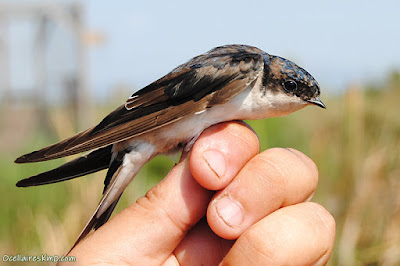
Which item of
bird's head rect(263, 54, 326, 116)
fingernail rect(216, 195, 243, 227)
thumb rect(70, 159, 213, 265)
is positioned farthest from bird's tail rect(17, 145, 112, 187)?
bird's head rect(263, 54, 326, 116)

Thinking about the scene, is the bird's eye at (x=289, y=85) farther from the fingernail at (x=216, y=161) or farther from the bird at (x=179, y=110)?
the fingernail at (x=216, y=161)

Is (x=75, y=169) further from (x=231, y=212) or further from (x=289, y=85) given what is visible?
(x=289, y=85)

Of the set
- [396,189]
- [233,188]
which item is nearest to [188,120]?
[233,188]

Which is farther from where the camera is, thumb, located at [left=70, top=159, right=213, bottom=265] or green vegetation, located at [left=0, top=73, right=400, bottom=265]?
green vegetation, located at [left=0, top=73, right=400, bottom=265]

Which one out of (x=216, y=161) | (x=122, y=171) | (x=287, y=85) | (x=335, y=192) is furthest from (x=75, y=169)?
(x=335, y=192)

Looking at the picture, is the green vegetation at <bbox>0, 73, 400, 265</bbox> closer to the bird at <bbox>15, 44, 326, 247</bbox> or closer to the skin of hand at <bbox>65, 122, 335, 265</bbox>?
the bird at <bbox>15, 44, 326, 247</bbox>

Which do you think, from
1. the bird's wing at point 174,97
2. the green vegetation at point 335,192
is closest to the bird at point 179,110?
the bird's wing at point 174,97

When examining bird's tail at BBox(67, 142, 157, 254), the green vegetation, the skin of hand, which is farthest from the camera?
the green vegetation
